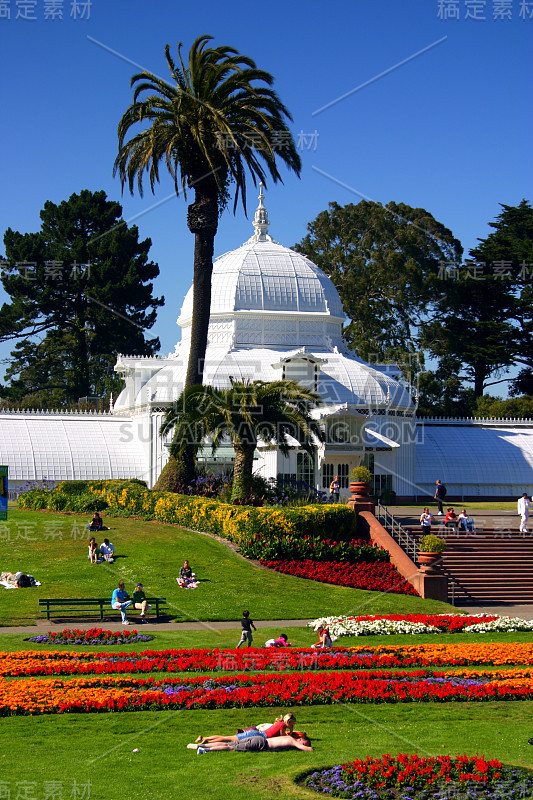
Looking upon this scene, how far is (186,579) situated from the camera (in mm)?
25484

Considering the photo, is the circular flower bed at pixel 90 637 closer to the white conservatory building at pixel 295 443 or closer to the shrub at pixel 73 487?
the shrub at pixel 73 487

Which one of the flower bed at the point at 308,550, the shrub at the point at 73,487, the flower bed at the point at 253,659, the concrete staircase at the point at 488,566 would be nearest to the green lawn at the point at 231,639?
the flower bed at the point at 253,659

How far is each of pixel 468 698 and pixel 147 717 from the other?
→ 5258 mm

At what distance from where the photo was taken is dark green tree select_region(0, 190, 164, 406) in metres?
69.1

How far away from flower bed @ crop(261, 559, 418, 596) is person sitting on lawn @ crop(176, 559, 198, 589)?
2994mm

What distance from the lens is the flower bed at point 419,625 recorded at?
22281 mm

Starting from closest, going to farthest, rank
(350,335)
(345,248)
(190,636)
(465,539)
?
(190,636), (465,539), (350,335), (345,248)

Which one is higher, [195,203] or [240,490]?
[195,203]

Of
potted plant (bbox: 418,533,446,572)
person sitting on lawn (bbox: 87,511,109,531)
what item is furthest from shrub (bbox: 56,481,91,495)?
potted plant (bbox: 418,533,446,572)

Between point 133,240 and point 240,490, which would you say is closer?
point 240,490

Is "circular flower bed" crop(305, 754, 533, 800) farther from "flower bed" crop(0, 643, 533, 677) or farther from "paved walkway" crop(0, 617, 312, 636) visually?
Answer: "paved walkway" crop(0, 617, 312, 636)

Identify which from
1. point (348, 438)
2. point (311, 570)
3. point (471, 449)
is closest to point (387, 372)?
point (471, 449)

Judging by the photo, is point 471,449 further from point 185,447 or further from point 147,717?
point 147,717

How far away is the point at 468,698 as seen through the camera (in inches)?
629
